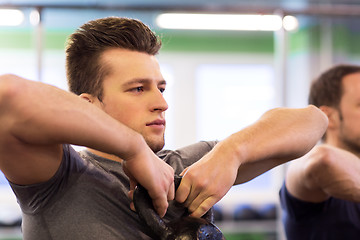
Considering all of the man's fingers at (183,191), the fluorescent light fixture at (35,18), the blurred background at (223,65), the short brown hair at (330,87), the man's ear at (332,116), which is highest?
the fluorescent light fixture at (35,18)

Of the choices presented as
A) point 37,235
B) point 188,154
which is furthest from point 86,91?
point 37,235

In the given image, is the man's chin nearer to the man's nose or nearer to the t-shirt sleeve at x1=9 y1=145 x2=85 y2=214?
the man's nose

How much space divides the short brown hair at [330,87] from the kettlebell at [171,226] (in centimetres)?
177

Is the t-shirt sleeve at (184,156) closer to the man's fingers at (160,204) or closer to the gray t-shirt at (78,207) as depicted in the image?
the gray t-shirt at (78,207)

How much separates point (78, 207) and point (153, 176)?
0.32 metres

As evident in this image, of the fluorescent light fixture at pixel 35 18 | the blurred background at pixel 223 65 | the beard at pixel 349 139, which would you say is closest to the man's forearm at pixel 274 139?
the beard at pixel 349 139

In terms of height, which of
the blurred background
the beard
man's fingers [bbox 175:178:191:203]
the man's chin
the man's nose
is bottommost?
the blurred background

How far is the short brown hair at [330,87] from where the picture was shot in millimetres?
2811

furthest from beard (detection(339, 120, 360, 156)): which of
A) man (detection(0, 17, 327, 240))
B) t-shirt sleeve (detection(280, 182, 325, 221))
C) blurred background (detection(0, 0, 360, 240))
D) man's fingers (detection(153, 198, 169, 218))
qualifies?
blurred background (detection(0, 0, 360, 240))

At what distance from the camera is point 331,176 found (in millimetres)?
2025

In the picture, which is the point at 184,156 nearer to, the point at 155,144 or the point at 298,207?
the point at 155,144

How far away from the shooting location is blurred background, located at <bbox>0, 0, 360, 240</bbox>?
26.9 feet

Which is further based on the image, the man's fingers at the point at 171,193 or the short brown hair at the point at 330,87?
the short brown hair at the point at 330,87

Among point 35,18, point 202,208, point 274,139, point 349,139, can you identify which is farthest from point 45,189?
point 35,18
